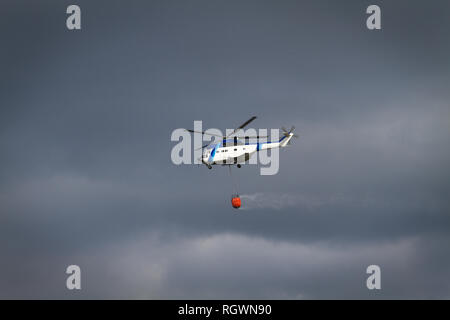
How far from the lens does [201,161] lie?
376ft
